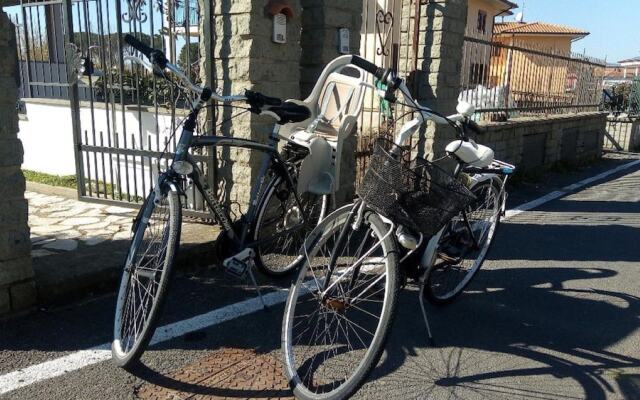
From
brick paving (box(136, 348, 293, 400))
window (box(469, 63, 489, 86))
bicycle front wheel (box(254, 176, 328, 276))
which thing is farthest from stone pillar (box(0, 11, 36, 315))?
window (box(469, 63, 489, 86))

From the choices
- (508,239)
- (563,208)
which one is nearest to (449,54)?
(508,239)

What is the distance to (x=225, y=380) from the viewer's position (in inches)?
109

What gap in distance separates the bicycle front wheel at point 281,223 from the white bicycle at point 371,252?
A: 2.13 feet

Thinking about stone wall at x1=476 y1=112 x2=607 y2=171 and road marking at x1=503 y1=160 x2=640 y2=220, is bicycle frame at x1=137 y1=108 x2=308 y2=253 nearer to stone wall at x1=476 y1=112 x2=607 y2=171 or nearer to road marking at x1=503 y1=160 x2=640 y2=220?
road marking at x1=503 y1=160 x2=640 y2=220

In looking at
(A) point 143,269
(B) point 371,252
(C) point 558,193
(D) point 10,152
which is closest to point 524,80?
(C) point 558,193

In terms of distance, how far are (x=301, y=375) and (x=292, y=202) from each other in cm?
151

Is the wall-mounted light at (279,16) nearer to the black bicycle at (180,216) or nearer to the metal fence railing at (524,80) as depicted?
the black bicycle at (180,216)

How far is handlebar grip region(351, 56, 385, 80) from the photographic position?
9.07 ft

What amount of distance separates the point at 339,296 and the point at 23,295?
198 centimetres

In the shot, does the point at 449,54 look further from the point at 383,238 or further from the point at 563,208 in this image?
the point at 383,238

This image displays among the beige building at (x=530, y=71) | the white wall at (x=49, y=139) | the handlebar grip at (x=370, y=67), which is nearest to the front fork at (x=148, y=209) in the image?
the handlebar grip at (x=370, y=67)

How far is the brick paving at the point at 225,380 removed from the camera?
2641mm

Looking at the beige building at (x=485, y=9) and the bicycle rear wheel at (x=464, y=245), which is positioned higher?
the beige building at (x=485, y=9)

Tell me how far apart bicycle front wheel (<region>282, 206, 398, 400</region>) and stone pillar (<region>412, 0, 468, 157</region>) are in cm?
346
